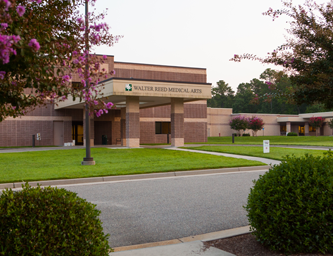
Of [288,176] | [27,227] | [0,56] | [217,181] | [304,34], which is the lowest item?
[217,181]

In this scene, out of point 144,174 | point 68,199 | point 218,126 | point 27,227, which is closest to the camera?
point 27,227

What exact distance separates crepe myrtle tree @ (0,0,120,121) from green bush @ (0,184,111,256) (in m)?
1.03

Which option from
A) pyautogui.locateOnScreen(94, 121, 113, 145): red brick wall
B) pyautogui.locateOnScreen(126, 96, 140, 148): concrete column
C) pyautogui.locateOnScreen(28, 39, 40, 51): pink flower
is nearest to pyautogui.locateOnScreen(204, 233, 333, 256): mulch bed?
pyautogui.locateOnScreen(28, 39, 40, 51): pink flower

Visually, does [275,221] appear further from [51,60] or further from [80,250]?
[51,60]

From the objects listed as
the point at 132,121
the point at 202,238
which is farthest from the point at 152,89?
the point at 202,238

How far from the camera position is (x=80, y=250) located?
10.2ft

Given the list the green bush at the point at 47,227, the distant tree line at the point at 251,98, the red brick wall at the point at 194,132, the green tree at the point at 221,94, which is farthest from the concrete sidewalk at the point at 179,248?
the green tree at the point at 221,94

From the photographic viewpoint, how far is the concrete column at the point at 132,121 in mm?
25969

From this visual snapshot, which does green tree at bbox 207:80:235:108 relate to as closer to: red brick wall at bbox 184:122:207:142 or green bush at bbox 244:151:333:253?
red brick wall at bbox 184:122:207:142

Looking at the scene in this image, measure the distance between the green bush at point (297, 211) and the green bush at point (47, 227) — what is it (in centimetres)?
216

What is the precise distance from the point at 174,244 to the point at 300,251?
67.1 inches

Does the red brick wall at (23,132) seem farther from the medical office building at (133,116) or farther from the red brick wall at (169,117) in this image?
the red brick wall at (169,117)

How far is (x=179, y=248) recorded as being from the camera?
4645 mm

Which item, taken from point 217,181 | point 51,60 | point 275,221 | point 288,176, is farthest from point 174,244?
point 217,181
